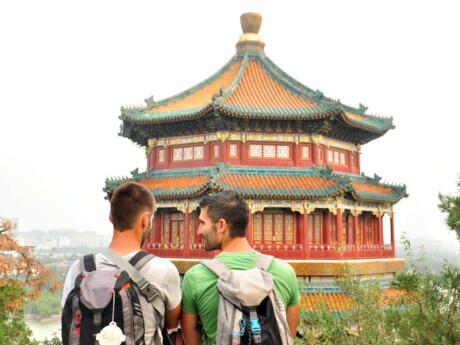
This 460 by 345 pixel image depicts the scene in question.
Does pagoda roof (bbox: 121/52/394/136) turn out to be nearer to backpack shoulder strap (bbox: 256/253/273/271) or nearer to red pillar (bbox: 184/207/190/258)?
red pillar (bbox: 184/207/190/258)

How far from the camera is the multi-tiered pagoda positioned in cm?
2027

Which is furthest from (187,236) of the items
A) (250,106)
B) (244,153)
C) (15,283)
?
(15,283)

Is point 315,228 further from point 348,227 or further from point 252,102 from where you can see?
point 252,102

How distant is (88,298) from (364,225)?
68.9 feet

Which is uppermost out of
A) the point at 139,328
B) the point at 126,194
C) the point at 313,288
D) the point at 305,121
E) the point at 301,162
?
the point at 305,121

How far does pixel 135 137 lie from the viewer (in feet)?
81.3

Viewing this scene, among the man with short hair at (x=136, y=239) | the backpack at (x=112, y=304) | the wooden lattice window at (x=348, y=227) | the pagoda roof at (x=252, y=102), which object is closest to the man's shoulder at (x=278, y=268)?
the man with short hair at (x=136, y=239)

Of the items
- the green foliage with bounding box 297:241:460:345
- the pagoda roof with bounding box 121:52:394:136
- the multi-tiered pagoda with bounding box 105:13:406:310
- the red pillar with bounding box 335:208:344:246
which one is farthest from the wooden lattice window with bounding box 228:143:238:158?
the green foliage with bounding box 297:241:460:345

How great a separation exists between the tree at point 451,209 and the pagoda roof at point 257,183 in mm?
9539

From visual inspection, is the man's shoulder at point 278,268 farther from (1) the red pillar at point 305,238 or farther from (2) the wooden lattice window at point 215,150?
(2) the wooden lattice window at point 215,150

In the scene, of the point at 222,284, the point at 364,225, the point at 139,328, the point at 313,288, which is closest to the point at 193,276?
the point at 222,284

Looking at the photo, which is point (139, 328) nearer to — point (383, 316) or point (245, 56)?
point (383, 316)

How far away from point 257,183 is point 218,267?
1629 cm

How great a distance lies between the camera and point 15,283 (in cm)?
1727
